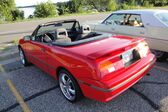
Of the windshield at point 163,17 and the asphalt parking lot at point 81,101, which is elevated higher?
the windshield at point 163,17

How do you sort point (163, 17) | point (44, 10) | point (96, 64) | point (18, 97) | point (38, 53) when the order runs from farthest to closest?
point (44, 10)
point (163, 17)
point (38, 53)
point (18, 97)
point (96, 64)

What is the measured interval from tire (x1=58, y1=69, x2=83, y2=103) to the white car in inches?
106

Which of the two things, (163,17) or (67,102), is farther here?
(163,17)

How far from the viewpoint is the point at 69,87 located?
3.96 m

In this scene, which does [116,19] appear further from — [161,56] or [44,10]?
[44,10]

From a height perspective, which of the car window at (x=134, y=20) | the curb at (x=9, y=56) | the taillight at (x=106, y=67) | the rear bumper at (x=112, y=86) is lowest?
the curb at (x=9, y=56)

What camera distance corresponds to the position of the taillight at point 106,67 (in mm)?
3252

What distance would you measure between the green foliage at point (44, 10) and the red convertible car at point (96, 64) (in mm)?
20489

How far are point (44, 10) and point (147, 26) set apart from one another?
20283 millimetres

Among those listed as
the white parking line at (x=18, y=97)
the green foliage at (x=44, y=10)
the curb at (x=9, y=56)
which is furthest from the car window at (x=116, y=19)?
the green foliage at (x=44, y=10)

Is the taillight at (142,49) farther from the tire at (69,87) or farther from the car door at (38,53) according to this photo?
the car door at (38,53)

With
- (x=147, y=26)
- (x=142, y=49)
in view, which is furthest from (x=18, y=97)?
(x=147, y=26)

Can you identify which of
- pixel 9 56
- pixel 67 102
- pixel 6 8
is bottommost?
pixel 67 102

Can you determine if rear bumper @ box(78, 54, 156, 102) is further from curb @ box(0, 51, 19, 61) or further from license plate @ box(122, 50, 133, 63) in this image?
curb @ box(0, 51, 19, 61)
